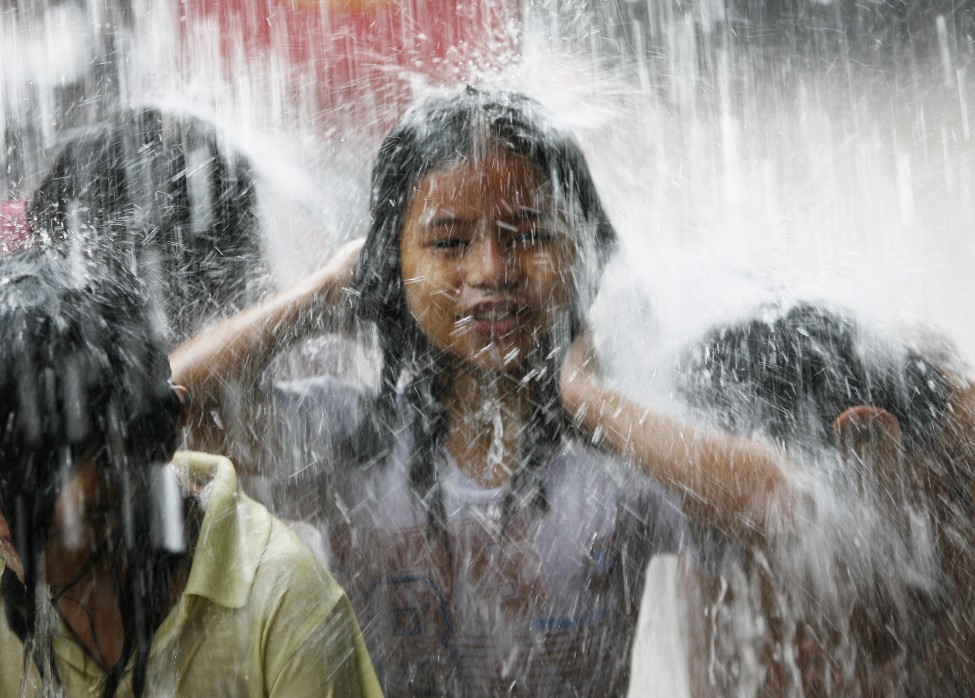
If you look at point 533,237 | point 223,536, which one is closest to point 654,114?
point 533,237

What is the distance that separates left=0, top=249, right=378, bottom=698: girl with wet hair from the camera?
0.90 metres

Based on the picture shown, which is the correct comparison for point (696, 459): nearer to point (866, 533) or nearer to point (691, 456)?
point (691, 456)

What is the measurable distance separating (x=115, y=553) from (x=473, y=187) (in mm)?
590

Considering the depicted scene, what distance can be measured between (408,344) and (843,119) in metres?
0.78

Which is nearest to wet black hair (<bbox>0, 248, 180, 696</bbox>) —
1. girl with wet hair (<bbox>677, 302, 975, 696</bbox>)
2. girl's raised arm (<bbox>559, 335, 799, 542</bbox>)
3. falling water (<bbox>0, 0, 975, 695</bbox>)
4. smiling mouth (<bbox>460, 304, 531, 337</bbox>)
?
falling water (<bbox>0, 0, 975, 695</bbox>)

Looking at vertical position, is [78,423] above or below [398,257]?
below

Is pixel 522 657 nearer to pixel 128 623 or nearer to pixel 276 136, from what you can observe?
pixel 128 623

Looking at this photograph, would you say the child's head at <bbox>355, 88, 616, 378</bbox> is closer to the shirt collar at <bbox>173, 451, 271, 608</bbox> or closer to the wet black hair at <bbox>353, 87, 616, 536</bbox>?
the wet black hair at <bbox>353, 87, 616, 536</bbox>

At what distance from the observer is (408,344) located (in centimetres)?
108

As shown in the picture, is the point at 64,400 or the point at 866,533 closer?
the point at 64,400

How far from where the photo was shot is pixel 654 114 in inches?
50.6

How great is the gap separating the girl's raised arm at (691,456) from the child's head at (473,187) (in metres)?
0.08

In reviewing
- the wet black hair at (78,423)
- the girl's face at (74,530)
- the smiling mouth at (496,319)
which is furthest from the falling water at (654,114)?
the girl's face at (74,530)

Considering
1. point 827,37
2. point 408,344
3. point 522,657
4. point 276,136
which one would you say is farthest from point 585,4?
point 522,657
